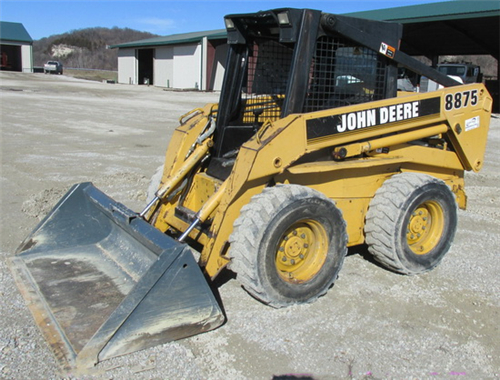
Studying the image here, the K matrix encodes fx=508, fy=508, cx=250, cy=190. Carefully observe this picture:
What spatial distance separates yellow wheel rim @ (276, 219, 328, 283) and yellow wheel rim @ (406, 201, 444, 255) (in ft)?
3.48

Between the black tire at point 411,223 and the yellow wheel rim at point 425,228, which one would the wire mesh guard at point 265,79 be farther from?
the yellow wheel rim at point 425,228

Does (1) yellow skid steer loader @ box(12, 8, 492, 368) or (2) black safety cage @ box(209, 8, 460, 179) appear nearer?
(1) yellow skid steer loader @ box(12, 8, 492, 368)

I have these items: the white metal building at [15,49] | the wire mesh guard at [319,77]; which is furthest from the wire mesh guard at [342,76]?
the white metal building at [15,49]

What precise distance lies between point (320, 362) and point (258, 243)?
0.86 meters

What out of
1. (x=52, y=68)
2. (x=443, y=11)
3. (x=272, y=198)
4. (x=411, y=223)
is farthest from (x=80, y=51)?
(x=272, y=198)

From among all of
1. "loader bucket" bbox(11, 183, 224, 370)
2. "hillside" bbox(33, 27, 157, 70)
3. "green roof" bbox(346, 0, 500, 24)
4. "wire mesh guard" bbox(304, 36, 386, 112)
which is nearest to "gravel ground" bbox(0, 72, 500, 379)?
"loader bucket" bbox(11, 183, 224, 370)

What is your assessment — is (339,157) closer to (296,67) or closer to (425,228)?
(296,67)

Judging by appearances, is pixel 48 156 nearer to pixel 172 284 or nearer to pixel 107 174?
pixel 107 174

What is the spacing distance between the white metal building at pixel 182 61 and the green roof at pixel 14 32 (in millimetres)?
13478

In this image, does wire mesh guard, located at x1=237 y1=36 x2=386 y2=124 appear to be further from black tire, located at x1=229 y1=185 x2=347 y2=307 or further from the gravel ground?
the gravel ground

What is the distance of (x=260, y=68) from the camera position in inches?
183

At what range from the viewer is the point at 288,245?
381 centimetres

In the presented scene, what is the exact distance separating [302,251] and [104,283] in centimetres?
153

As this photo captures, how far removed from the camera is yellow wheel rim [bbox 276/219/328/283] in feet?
12.5
